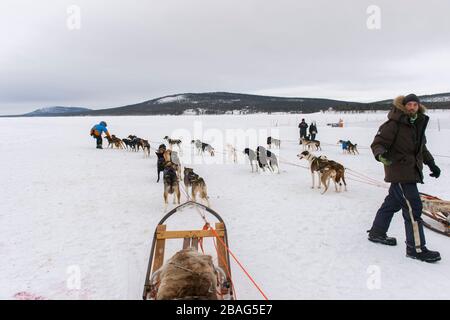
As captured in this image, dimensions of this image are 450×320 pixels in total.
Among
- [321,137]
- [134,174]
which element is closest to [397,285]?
[134,174]

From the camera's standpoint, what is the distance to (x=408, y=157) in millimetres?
3830

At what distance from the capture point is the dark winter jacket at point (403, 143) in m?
3.81

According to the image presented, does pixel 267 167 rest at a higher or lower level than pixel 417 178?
lower

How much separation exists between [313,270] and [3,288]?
332 centimetres

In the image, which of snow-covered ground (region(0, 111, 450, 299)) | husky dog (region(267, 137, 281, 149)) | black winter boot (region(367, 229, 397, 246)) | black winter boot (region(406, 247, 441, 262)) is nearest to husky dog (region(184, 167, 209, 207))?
snow-covered ground (region(0, 111, 450, 299))

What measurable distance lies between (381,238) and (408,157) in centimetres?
122

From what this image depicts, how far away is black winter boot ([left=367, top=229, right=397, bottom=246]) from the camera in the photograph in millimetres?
4348

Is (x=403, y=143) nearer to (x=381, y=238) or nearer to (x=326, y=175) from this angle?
(x=381, y=238)

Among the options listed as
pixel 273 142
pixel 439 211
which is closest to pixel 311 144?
pixel 273 142

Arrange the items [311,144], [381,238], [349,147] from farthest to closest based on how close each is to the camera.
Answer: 1. [311,144]
2. [349,147]
3. [381,238]

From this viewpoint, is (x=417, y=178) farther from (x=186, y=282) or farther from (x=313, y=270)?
(x=186, y=282)

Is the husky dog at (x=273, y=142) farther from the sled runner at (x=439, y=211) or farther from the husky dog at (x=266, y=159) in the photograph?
the sled runner at (x=439, y=211)

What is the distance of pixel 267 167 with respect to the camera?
415 inches

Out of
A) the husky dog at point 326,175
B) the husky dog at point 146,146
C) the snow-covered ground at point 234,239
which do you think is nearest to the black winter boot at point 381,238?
the snow-covered ground at point 234,239
